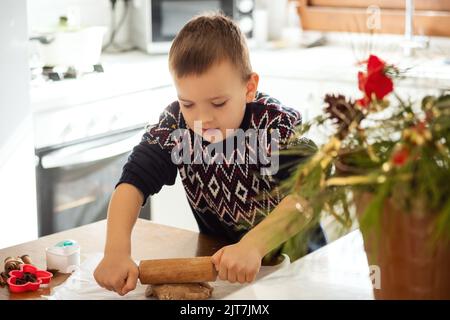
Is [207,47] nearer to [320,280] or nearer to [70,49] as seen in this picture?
[320,280]

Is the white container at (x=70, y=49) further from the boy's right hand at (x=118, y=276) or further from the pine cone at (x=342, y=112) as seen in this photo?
the pine cone at (x=342, y=112)

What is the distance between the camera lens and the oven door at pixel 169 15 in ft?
11.7

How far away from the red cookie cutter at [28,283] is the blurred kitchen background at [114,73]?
1403mm

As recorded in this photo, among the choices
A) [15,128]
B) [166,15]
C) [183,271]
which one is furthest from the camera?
[166,15]

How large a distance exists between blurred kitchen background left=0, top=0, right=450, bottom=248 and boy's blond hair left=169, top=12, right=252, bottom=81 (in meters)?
0.97

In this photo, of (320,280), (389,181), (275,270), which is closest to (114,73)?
(275,270)

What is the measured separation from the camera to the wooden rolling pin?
124 cm

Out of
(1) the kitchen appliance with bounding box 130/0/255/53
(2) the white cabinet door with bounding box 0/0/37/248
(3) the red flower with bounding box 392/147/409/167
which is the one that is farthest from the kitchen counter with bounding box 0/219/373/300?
(1) the kitchen appliance with bounding box 130/0/255/53

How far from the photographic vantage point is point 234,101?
1642mm

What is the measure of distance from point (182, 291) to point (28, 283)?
0.28 meters

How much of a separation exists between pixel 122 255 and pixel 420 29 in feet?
8.54

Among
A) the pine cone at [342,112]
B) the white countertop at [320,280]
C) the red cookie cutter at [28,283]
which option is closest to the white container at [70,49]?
the red cookie cutter at [28,283]

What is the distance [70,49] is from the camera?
10.8ft
